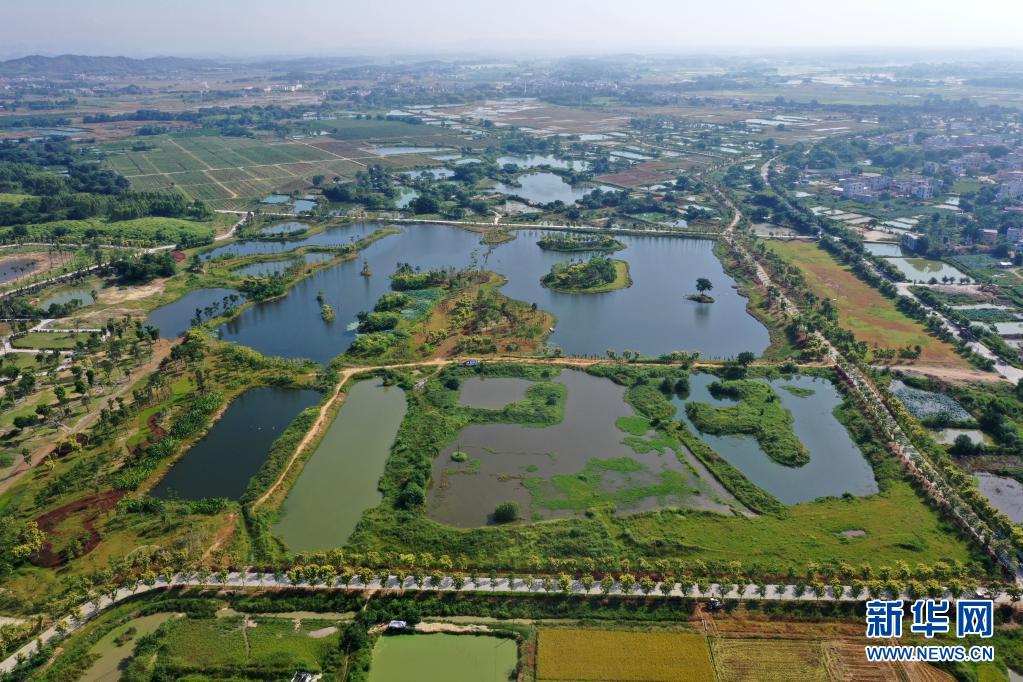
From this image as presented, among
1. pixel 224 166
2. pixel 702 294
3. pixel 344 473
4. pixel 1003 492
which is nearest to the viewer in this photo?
pixel 1003 492

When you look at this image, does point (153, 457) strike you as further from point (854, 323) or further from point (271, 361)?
point (854, 323)

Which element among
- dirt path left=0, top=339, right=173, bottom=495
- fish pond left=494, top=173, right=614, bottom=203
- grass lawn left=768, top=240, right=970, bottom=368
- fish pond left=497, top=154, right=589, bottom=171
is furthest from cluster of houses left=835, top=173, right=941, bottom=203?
dirt path left=0, top=339, right=173, bottom=495

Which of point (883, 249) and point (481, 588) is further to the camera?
point (883, 249)

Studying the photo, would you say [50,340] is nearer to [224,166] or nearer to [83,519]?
[83,519]

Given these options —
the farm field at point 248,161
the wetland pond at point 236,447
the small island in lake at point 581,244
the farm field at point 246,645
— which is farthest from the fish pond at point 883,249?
the farm field at point 248,161

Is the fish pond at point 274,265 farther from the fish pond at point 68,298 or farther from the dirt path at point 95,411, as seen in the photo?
the dirt path at point 95,411

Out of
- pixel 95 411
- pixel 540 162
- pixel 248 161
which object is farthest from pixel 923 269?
pixel 248 161
